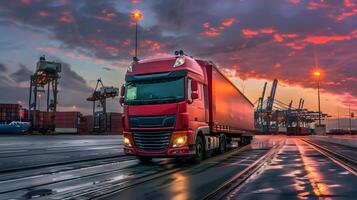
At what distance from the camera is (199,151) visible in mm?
16016

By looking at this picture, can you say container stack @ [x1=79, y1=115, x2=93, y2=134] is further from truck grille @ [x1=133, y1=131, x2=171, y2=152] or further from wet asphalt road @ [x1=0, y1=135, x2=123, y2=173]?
truck grille @ [x1=133, y1=131, x2=171, y2=152]

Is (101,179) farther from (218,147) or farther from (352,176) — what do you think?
(218,147)

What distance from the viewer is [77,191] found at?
9164 millimetres

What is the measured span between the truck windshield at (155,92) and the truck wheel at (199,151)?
7.85 ft

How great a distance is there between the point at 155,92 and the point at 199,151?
125 inches

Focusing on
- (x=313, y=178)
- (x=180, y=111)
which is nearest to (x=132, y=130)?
(x=180, y=111)

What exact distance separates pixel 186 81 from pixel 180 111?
1.23m

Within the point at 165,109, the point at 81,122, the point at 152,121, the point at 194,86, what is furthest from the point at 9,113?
the point at 165,109

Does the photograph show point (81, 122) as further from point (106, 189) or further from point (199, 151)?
point (106, 189)

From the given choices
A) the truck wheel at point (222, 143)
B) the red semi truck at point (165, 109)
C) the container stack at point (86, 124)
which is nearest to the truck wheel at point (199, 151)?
the red semi truck at point (165, 109)

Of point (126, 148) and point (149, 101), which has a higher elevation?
point (149, 101)

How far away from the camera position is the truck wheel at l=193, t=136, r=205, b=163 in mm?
15626

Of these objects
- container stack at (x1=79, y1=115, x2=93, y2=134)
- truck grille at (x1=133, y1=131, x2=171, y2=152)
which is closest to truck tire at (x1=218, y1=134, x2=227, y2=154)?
truck grille at (x1=133, y1=131, x2=171, y2=152)

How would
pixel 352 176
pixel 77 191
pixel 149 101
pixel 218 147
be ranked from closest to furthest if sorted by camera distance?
1. pixel 77 191
2. pixel 352 176
3. pixel 149 101
4. pixel 218 147
